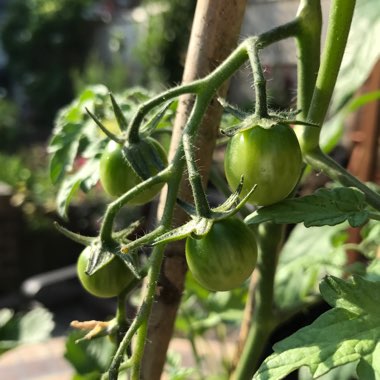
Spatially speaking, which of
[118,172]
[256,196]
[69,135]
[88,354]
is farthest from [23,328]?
[256,196]

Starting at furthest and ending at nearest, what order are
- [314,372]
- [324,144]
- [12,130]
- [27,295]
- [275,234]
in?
1. [12,130]
2. [27,295]
3. [324,144]
4. [275,234]
5. [314,372]

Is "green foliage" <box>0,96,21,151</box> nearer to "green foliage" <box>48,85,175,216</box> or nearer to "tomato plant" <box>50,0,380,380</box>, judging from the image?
"green foliage" <box>48,85,175,216</box>

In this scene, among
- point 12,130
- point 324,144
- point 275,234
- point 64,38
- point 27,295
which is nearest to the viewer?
point 275,234

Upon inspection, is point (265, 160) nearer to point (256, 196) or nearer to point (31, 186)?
point (256, 196)

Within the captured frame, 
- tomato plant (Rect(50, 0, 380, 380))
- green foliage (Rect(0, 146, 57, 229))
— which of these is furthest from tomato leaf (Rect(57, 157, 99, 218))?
green foliage (Rect(0, 146, 57, 229))

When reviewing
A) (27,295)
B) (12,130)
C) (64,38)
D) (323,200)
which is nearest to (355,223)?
(323,200)

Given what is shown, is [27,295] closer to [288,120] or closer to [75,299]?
[75,299]

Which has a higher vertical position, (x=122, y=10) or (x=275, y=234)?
(x=275, y=234)
